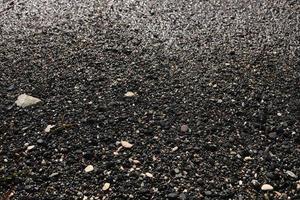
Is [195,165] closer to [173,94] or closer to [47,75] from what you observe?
[173,94]

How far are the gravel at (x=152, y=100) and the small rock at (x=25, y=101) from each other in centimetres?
5

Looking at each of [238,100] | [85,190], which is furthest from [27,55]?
[238,100]

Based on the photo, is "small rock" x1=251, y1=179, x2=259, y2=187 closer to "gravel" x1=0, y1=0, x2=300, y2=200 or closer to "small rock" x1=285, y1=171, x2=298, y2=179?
"gravel" x1=0, y1=0, x2=300, y2=200

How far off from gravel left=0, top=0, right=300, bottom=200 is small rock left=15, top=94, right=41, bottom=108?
5 centimetres

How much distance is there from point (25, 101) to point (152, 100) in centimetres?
119

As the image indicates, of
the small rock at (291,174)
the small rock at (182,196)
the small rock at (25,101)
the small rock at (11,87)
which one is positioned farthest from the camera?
the small rock at (11,87)

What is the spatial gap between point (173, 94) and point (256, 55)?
3.75 feet

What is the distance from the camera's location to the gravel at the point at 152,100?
8.71 ft

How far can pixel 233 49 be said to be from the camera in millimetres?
4051

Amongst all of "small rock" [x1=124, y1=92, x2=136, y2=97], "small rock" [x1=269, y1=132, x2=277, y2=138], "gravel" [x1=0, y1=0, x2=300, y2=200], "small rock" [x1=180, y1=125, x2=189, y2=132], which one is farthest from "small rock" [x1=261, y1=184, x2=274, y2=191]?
"small rock" [x1=124, y1=92, x2=136, y2=97]

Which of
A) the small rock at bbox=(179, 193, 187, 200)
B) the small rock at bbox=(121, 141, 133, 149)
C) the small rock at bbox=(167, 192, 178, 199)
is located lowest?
the small rock at bbox=(167, 192, 178, 199)

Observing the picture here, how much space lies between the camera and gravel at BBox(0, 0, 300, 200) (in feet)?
8.71

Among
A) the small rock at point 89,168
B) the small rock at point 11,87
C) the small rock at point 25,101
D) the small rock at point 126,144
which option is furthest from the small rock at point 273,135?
the small rock at point 11,87

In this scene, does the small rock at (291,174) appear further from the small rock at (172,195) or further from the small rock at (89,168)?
the small rock at (89,168)
